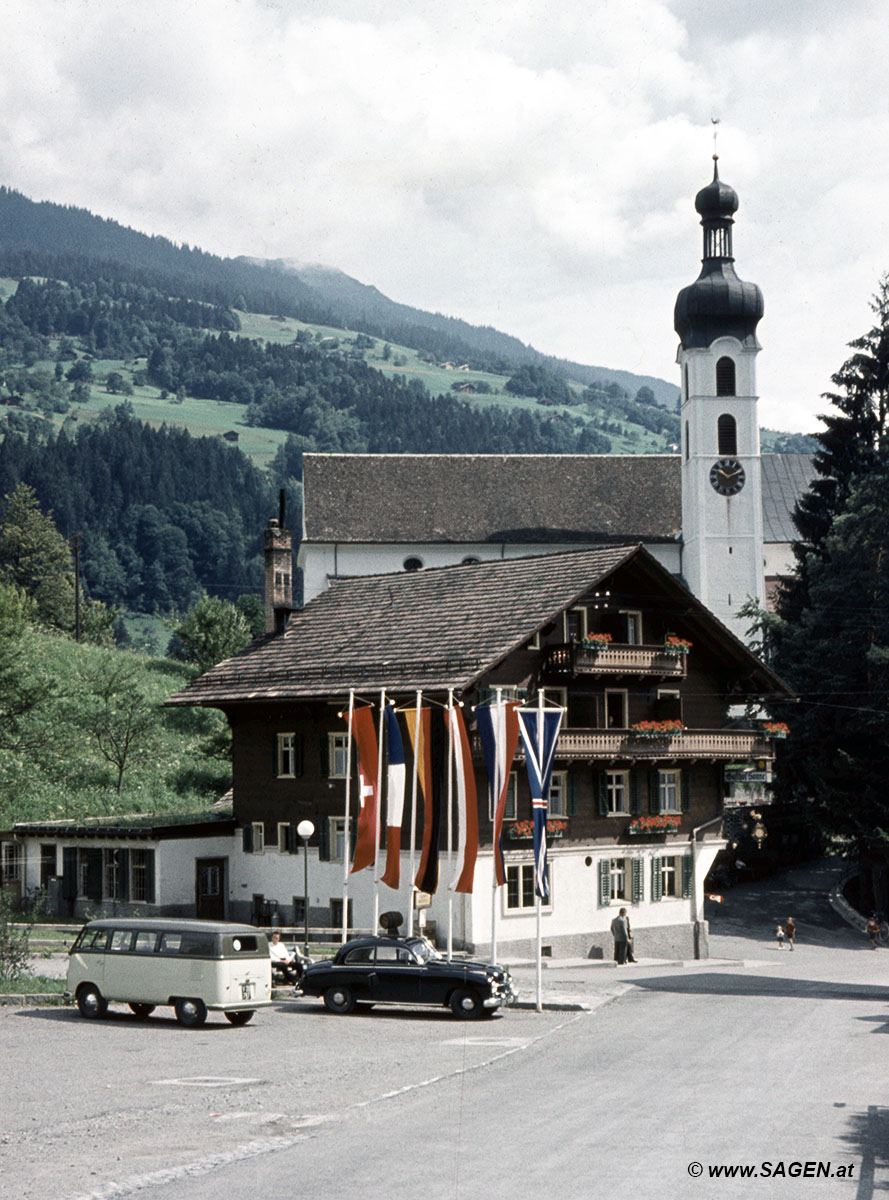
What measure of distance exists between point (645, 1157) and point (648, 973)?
26969 mm

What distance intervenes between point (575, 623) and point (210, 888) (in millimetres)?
14414

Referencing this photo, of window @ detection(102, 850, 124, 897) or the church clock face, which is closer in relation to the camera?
window @ detection(102, 850, 124, 897)

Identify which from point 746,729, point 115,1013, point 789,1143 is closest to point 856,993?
point 746,729

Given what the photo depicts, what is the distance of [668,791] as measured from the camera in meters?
51.2

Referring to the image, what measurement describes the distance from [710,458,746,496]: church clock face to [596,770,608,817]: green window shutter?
49209mm

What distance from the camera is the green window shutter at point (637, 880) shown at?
49.3 m

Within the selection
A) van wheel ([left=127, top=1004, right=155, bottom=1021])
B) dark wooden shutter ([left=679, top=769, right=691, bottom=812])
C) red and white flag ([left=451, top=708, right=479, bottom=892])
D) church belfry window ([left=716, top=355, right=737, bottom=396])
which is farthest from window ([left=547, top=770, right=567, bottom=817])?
church belfry window ([left=716, top=355, right=737, bottom=396])

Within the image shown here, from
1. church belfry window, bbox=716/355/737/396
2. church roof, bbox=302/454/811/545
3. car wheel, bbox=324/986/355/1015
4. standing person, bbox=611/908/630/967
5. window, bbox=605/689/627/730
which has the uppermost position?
church belfry window, bbox=716/355/737/396

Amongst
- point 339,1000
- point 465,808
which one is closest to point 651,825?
point 465,808

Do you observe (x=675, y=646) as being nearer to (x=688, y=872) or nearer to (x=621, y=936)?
(x=688, y=872)

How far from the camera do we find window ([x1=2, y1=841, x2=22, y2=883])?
51875mm

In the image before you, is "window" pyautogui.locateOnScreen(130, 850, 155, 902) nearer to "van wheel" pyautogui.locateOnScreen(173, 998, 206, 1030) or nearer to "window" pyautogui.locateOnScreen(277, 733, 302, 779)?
"window" pyautogui.locateOnScreen(277, 733, 302, 779)

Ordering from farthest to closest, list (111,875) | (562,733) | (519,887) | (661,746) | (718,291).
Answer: (718,291)
(111,875)
(661,746)
(562,733)
(519,887)

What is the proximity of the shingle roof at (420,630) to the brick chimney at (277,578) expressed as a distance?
1.85 ft
